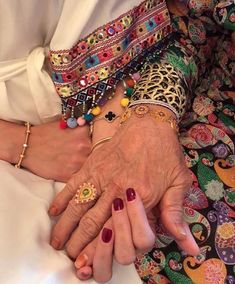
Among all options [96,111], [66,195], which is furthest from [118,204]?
[96,111]

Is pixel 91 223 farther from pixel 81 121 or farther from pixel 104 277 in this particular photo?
pixel 81 121

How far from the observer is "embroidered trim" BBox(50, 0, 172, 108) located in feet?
3.11

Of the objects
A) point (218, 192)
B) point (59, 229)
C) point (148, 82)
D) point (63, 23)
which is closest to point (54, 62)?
point (63, 23)

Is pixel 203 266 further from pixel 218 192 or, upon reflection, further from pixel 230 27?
pixel 230 27

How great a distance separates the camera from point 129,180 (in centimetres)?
87

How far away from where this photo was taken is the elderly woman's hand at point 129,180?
861mm

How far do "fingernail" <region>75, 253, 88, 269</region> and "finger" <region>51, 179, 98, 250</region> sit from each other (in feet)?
0.13

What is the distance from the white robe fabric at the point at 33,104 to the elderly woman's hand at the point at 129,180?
35 millimetres

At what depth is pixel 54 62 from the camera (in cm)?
95

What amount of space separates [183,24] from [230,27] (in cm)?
10

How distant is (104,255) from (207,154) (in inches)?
13.7

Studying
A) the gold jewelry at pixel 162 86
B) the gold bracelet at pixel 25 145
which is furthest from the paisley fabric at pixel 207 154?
the gold bracelet at pixel 25 145

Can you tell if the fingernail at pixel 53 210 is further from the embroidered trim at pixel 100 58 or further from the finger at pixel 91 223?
the embroidered trim at pixel 100 58

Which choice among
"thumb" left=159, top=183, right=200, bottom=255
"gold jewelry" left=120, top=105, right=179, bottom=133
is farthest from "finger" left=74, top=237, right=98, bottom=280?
"gold jewelry" left=120, top=105, right=179, bottom=133
